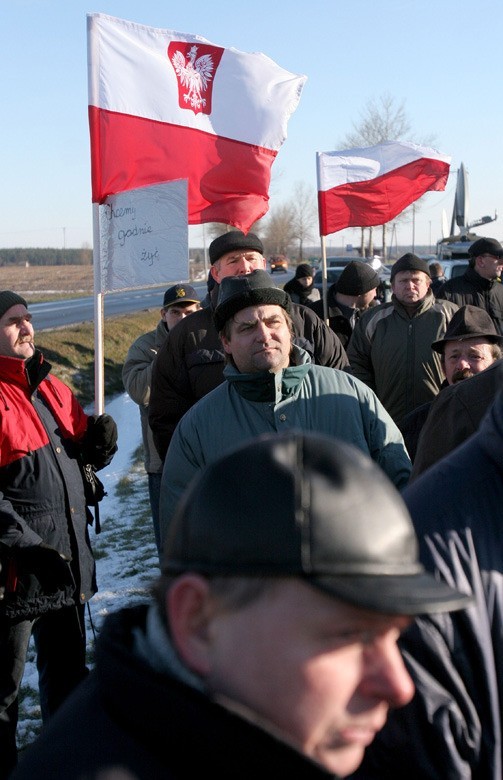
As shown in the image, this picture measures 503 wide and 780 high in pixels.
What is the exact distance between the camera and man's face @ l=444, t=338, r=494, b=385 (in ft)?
14.3

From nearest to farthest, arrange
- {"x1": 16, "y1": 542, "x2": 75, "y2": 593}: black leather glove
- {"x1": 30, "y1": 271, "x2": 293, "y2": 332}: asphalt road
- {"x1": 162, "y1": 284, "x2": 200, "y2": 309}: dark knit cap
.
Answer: {"x1": 16, "y1": 542, "x2": 75, "y2": 593}: black leather glove → {"x1": 162, "y1": 284, "x2": 200, "y2": 309}: dark knit cap → {"x1": 30, "y1": 271, "x2": 293, "y2": 332}: asphalt road

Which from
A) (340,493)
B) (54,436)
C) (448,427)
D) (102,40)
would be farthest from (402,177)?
(340,493)

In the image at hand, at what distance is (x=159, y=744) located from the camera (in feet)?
3.67

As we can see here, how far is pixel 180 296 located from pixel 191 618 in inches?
199

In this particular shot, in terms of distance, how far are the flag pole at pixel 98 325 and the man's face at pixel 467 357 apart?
171 centimetres

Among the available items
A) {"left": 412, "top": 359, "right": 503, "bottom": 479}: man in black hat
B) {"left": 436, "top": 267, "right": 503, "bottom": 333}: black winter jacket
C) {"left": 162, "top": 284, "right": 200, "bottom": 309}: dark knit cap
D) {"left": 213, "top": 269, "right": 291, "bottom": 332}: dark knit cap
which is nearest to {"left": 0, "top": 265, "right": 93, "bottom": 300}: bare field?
{"left": 436, "top": 267, "right": 503, "bottom": 333}: black winter jacket

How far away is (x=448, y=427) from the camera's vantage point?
2688 millimetres

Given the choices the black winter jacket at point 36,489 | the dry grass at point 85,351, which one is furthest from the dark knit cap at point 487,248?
the dry grass at point 85,351

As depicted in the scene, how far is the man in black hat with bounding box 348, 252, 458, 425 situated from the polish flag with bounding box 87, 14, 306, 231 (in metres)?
1.09

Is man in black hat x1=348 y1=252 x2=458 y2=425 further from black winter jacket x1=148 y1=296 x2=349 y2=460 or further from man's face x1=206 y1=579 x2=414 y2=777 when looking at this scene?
man's face x1=206 y1=579 x2=414 y2=777

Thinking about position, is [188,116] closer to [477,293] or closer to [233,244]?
[233,244]

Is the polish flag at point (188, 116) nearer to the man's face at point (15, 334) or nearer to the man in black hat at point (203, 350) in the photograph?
the man in black hat at point (203, 350)

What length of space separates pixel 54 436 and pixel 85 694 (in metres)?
2.90

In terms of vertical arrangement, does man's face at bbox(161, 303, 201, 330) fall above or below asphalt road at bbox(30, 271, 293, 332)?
above
